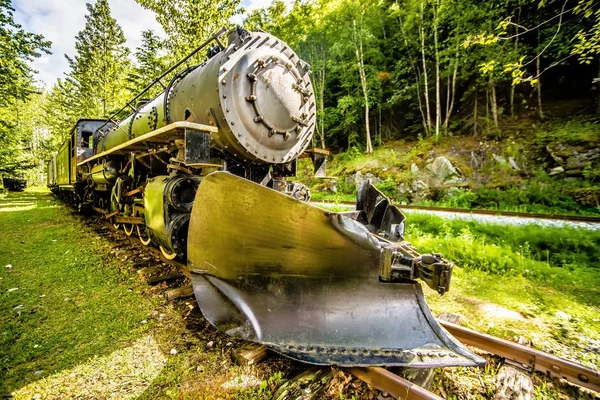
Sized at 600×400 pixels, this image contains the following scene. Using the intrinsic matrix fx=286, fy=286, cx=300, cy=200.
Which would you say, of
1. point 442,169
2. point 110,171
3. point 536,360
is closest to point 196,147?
point 536,360

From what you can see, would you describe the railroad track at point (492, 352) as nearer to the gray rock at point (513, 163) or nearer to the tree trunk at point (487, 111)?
the gray rock at point (513, 163)

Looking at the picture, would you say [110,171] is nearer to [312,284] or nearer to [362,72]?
[312,284]

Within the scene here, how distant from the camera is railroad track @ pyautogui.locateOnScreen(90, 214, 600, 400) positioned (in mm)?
1595

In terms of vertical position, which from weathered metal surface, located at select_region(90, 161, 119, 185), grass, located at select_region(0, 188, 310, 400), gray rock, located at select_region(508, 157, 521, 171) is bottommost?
grass, located at select_region(0, 188, 310, 400)

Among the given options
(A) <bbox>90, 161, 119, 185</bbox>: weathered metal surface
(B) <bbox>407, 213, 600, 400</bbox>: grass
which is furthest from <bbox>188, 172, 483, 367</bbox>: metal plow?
(A) <bbox>90, 161, 119, 185</bbox>: weathered metal surface

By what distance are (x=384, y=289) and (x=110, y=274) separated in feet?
12.1

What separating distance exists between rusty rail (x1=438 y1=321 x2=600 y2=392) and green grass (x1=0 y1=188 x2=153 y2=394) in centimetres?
275

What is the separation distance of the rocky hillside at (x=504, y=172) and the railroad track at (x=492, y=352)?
26.0ft

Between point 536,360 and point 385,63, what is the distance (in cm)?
1968

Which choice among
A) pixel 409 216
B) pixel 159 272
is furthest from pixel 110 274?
pixel 409 216

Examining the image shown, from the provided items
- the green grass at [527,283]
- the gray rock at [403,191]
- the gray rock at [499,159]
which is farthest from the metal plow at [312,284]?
the gray rock at [499,159]

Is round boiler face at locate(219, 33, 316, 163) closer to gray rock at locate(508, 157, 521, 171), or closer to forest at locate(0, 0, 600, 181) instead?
forest at locate(0, 0, 600, 181)

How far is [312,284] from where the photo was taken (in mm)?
1989

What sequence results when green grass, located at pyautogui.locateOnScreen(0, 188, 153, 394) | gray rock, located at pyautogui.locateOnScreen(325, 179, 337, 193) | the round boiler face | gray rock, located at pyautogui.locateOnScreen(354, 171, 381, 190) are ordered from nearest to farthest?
green grass, located at pyautogui.locateOnScreen(0, 188, 153, 394), the round boiler face, gray rock, located at pyautogui.locateOnScreen(354, 171, 381, 190), gray rock, located at pyautogui.locateOnScreen(325, 179, 337, 193)
